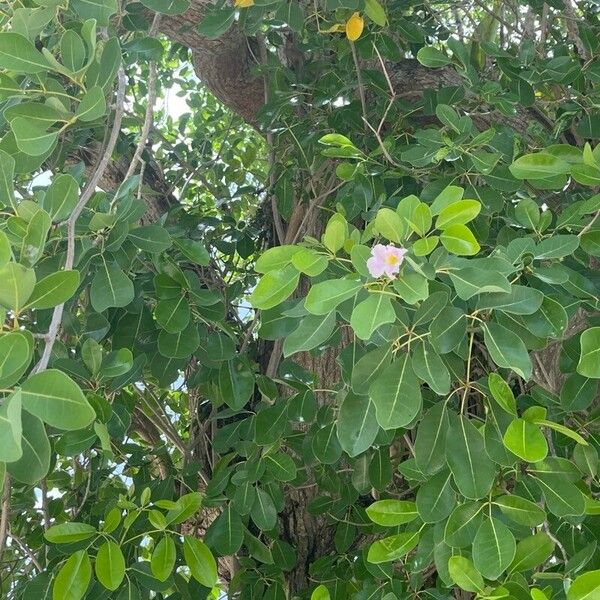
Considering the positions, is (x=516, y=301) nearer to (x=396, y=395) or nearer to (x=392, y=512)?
(x=396, y=395)

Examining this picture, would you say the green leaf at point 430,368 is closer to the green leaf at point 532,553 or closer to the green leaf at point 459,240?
the green leaf at point 459,240

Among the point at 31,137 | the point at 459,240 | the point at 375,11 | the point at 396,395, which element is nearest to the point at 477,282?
the point at 459,240

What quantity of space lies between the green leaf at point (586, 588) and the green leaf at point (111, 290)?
2.23 feet

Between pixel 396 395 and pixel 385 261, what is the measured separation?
0.16 metres

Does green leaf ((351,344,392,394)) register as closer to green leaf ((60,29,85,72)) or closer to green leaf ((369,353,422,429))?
green leaf ((369,353,422,429))

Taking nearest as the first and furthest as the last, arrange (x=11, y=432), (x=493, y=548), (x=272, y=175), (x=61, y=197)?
(x=11, y=432) → (x=493, y=548) → (x=61, y=197) → (x=272, y=175)

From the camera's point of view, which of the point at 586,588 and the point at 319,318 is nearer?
the point at 586,588

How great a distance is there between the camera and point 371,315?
2.62ft

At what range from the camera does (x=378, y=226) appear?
0.88m

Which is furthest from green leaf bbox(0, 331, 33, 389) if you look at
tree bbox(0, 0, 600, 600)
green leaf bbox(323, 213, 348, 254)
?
green leaf bbox(323, 213, 348, 254)

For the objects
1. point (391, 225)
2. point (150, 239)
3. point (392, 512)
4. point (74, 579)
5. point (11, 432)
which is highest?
point (391, 225)

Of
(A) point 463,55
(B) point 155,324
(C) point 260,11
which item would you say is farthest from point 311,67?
(B) point 155,324

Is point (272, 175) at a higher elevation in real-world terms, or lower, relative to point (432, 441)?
lower

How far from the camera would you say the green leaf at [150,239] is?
119 centimetres
